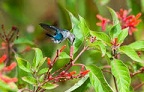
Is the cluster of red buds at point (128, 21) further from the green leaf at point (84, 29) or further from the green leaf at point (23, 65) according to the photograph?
the green leaf at point (23, 65)

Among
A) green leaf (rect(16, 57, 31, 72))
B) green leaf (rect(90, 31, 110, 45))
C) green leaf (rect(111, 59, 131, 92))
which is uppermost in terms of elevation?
green leaf (rect(90, 31, 110, 45))

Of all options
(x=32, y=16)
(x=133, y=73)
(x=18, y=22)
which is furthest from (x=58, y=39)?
(x=32, y=16)

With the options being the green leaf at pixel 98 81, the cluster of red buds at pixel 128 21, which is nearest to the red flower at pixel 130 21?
the cluster of red buds at pixel 128 21

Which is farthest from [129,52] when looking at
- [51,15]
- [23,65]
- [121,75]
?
[51,15]

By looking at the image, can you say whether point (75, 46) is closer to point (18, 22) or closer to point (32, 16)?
point (18, 22)

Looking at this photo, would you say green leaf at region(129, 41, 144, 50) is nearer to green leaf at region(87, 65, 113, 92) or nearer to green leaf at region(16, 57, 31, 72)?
green leaf at region(87, 65, 113, 92)

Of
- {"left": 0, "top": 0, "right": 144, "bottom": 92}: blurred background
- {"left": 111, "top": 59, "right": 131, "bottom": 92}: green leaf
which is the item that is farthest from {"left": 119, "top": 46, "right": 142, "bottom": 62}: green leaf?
{"left": 0, "top": 0, "right": 144, "bottom": 92}: blurred background
